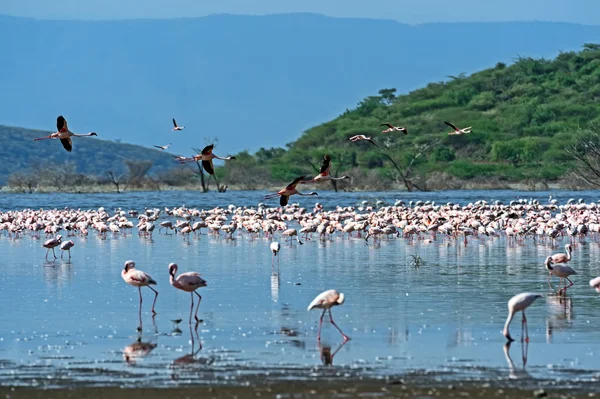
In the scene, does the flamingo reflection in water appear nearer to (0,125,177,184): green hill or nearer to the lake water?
the lake water

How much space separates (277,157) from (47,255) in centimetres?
6887

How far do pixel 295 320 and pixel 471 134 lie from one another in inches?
2853

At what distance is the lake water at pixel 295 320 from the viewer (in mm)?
10461

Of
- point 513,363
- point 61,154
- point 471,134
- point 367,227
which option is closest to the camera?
point 513,363

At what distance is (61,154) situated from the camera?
417 ft

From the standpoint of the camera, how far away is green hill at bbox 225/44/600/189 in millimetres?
74500

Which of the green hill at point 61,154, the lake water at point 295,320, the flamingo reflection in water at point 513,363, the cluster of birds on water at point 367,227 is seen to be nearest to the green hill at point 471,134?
the green hill at point 61,154

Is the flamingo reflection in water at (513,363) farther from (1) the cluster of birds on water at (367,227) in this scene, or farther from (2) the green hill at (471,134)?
(2) the green hill at (471,134)

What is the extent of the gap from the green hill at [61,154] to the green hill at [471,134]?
28.5 m

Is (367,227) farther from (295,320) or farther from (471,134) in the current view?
(471,134)

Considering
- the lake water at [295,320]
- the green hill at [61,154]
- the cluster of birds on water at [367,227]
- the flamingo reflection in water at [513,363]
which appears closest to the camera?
the flamingo reflection in water at [513,363]

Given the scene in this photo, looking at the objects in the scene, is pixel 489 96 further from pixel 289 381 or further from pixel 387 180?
pixel 289 381

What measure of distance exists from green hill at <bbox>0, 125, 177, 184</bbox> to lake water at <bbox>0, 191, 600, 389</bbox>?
95.5m

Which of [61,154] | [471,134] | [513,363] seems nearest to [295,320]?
[513,363]
